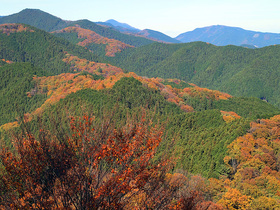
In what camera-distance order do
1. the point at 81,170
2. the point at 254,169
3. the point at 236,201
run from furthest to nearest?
the point at 254,169 → the point at 236,201 → the point at 81,170

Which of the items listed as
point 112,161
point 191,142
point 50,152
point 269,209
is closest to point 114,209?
point 112,161

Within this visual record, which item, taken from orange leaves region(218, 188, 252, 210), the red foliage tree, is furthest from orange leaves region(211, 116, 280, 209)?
the red foliage tree

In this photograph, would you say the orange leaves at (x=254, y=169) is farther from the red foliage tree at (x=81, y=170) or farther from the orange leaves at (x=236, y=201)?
the red foliage tree at (x=81, y=170)

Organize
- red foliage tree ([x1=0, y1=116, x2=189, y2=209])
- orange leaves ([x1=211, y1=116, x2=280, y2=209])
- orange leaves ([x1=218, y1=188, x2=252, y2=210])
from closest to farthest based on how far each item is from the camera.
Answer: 1. red foliage tree ([x1=0, y1=116, x2=189, y2=209])
2. orange leaves ([x1=218, y1=188, x2=252, y2=210])
3. orange leaves ([x1=211, y1=116, x2=280, y2=209])

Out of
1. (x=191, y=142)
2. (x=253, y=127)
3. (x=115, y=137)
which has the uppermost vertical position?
(x=115, y=137)

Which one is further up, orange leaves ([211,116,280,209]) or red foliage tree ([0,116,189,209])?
red foliage tree ([0,116,189,209])

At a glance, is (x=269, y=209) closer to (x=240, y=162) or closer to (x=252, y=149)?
(x=240, y=162)

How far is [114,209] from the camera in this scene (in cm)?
1602

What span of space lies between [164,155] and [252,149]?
5579 cm

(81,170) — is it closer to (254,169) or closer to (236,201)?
(236,201)

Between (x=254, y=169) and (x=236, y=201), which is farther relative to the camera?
(x=254, y=169)

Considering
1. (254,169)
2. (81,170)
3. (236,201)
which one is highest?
(81,170)

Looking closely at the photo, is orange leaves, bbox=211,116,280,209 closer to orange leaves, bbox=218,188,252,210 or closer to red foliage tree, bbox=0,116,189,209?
orange leaves, bbox=218,188,252,210

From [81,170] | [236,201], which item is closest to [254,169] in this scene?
[236,201]
